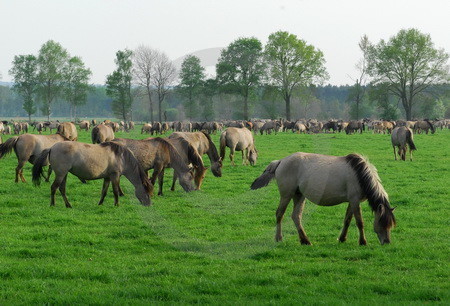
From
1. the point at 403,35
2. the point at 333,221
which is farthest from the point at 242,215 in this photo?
the point at 403,35

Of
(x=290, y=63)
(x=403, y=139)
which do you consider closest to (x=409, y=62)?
(x=290, y=63)

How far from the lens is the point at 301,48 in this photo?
81.3 m

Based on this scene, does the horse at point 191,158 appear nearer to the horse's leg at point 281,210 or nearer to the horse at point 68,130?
the horse's leg at point 281,210

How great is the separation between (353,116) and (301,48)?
1822 centimetres

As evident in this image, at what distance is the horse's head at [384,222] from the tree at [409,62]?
254 ft

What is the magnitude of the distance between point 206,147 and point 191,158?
3015 mm

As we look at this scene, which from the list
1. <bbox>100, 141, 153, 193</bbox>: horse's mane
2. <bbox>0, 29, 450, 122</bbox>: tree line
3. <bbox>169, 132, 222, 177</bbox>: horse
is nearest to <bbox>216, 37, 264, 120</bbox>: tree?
<bbox>0, 29, 450, 122</bbox>: tree line

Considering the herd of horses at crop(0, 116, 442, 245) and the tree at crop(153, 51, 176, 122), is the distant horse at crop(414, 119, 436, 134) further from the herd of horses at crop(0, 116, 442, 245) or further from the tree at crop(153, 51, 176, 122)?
the herd of horses at crop(0, 116, 442, 245)

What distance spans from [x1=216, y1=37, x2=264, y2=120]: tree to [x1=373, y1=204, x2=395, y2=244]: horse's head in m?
76.6

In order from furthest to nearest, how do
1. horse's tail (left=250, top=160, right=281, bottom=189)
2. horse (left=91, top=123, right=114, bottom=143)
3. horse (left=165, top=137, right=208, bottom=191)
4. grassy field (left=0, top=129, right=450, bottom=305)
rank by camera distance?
horse (left=91, top=123, right=114, bottom=143)
horse (left=165, top=137, right=208, bottom=191)
horse's tail (left=250, top=160, right=281, bottom=189)
grassy field (left=0, top=129, right=450, bottom=305)

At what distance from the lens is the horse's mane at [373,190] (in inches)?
351

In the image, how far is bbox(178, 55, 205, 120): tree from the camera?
8606cm

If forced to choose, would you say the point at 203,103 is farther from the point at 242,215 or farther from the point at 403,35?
the point at 242,215

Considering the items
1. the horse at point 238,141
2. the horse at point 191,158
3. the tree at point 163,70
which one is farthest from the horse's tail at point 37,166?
the tree at point 163,70
